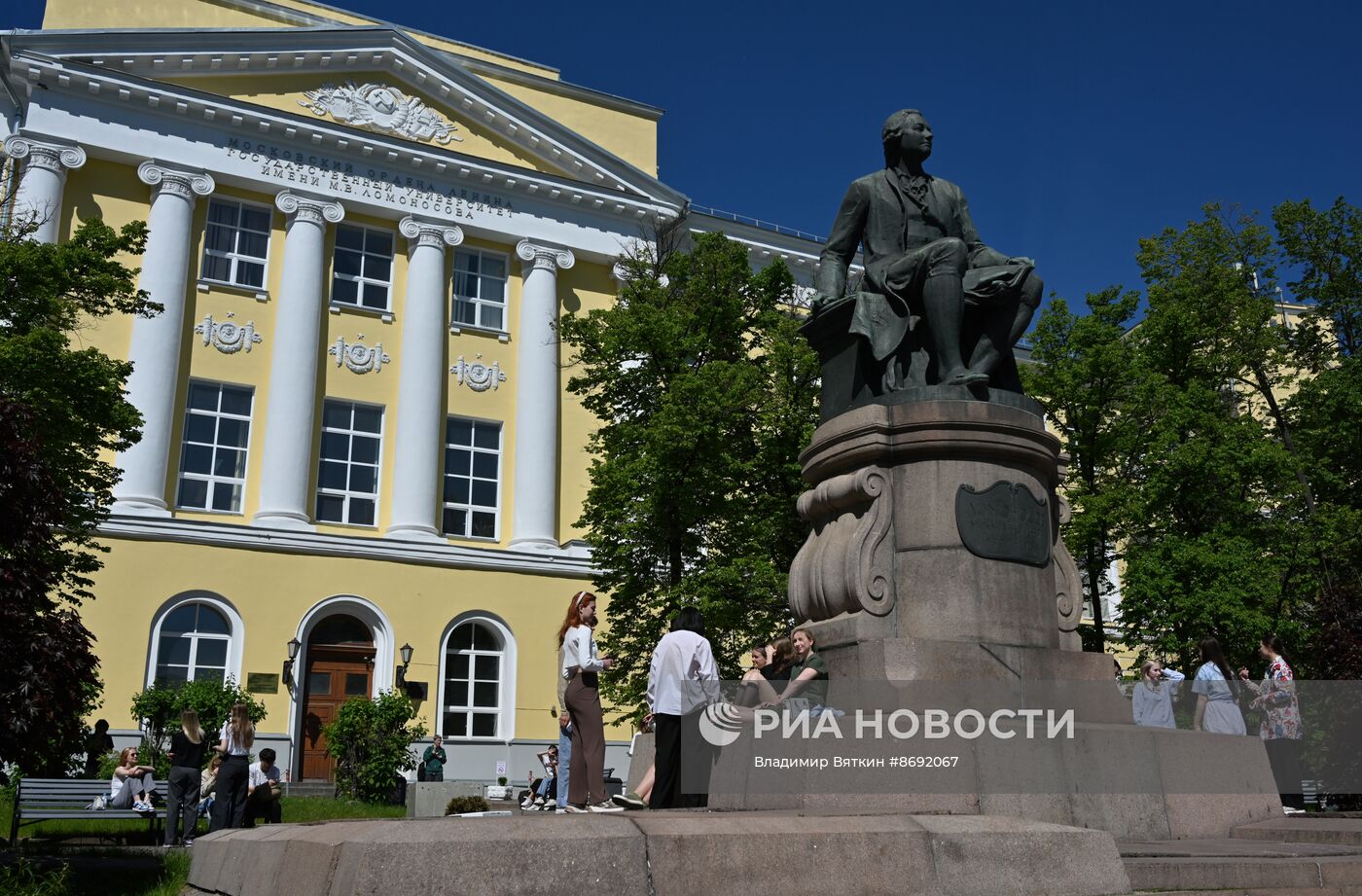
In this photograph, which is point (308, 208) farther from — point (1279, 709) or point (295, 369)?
point (1279, 709)

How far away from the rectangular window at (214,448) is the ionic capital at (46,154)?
17.4 ft

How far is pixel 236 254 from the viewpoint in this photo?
28.8 m

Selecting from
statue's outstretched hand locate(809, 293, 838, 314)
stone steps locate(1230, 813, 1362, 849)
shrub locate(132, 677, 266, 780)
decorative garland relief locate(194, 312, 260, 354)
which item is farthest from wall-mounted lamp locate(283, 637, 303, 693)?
stone steps locate(1230, 813, 1362, 849)

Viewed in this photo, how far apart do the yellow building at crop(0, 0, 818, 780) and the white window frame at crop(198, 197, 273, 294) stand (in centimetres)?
7

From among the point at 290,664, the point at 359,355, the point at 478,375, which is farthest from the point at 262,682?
the point at 478,375

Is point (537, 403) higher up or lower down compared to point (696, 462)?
higher up

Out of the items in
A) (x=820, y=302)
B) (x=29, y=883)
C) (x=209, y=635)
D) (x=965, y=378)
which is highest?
(x=820, y=302)

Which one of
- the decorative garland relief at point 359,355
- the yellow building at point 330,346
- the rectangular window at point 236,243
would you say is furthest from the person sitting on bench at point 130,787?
the rectangular window at point 236,243

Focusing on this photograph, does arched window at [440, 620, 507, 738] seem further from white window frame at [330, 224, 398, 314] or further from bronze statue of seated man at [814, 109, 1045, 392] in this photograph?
bronze statue of seated man at [814, 109, 1045, 392]

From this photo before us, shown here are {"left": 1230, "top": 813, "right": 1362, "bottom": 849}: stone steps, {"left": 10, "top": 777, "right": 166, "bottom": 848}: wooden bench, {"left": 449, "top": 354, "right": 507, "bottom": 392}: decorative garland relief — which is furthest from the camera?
{"left": 449, "top": 354, "right": 507, "bottom": 392}: decorative garland relief

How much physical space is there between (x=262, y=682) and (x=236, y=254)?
999 cm

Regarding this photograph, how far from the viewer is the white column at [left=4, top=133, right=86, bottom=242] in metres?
25.7

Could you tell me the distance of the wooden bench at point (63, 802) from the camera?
12969 millimetres

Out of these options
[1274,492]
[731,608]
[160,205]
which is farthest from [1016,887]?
[160,205]
